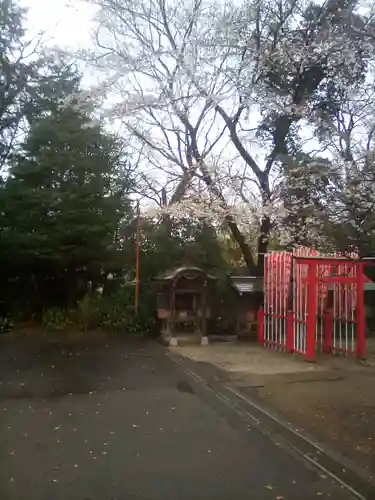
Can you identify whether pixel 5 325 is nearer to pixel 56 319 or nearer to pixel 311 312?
pixel 56 319

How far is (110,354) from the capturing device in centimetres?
1309

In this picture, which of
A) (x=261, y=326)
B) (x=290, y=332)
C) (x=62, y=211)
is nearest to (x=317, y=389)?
(x=290, y=332)

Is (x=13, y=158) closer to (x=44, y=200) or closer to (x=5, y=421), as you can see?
(x=44, y=200)

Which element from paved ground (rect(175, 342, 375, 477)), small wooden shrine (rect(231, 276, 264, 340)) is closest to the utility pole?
small wooden shrine (rect(231, 276, 264, 340))

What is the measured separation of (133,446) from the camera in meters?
5.86

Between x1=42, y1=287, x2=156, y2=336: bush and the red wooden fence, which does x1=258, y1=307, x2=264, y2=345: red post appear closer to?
the red wooden fence

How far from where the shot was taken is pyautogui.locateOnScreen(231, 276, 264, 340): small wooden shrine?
51.3 feet

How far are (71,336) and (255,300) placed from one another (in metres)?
5.25

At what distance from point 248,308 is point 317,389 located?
7126 mm

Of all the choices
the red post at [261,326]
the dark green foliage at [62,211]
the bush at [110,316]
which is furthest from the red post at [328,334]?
the dark green foliage at [62,211]

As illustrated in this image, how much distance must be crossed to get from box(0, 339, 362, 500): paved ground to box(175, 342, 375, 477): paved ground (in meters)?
0.66

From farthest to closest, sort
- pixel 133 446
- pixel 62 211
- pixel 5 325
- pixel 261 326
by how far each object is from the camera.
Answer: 1. pixel 62 211
2. pixel 5 325
3. pixel 261 326
4. pixel 133 446

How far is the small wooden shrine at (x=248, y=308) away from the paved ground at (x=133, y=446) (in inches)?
228

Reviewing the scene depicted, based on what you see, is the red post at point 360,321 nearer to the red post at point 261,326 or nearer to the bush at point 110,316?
→ the red post at point 261,326
